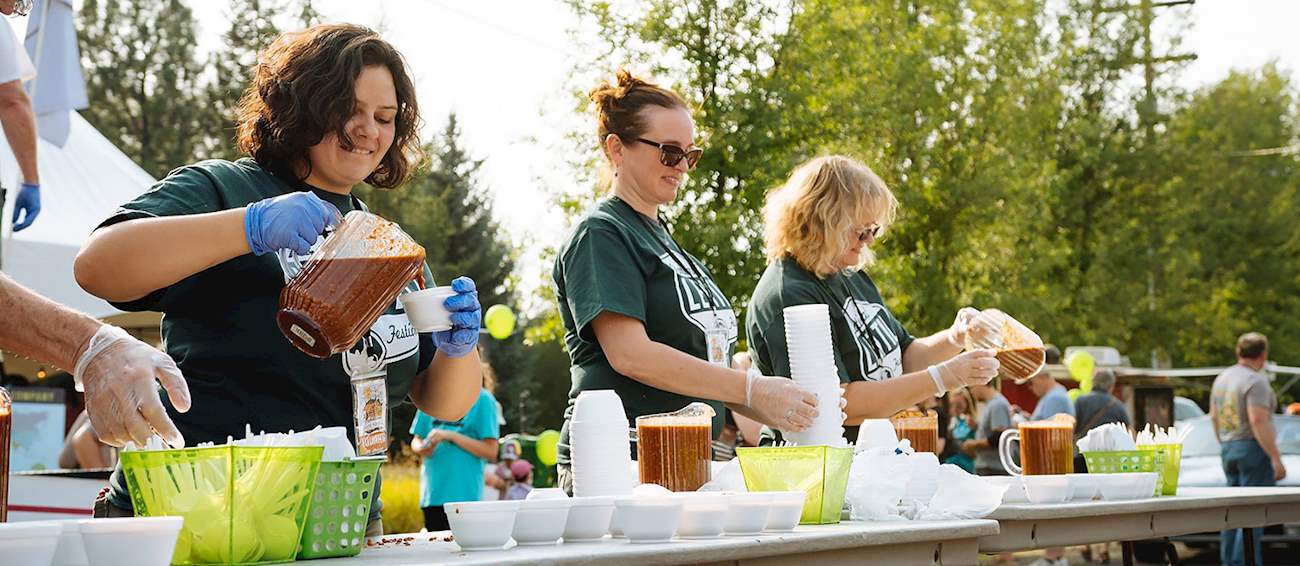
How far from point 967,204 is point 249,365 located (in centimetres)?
1811

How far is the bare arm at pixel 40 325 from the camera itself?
70.6 inches

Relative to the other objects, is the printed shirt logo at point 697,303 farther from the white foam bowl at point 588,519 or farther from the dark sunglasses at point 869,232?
the white foam bowl at point 588,519

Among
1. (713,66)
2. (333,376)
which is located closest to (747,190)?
(713,66)

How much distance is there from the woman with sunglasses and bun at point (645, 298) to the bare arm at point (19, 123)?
9.36ft

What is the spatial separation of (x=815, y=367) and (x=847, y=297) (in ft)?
2.90

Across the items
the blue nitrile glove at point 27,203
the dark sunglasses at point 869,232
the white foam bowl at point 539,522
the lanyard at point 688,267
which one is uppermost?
the blue nitrile glove at point 27,203

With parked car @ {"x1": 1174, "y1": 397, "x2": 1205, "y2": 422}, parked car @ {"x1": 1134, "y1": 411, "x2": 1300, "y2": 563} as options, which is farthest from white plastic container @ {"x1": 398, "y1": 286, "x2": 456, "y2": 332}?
A: parked car @ {"x1": 1174, "y1": 397, "x2": 1205, "y2": 422}

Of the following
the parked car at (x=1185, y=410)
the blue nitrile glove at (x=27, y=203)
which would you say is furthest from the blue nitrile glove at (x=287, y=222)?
the parked car at (x=1185, y=410)

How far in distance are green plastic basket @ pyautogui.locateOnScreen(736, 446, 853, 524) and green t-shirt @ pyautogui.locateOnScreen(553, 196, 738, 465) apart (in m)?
0.55

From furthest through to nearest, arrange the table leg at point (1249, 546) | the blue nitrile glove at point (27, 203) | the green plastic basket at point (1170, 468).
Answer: the blue nitrile glove at point (27, 203) < the table leg at point (1249, 546) < the green plastic basket at point (1170, 468)

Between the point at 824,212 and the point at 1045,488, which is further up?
the point at 824,212

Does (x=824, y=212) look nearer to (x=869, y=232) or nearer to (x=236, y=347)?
(x=869, y=232)

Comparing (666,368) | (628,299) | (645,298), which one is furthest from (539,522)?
(645,298)

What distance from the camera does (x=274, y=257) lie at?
244 cm
